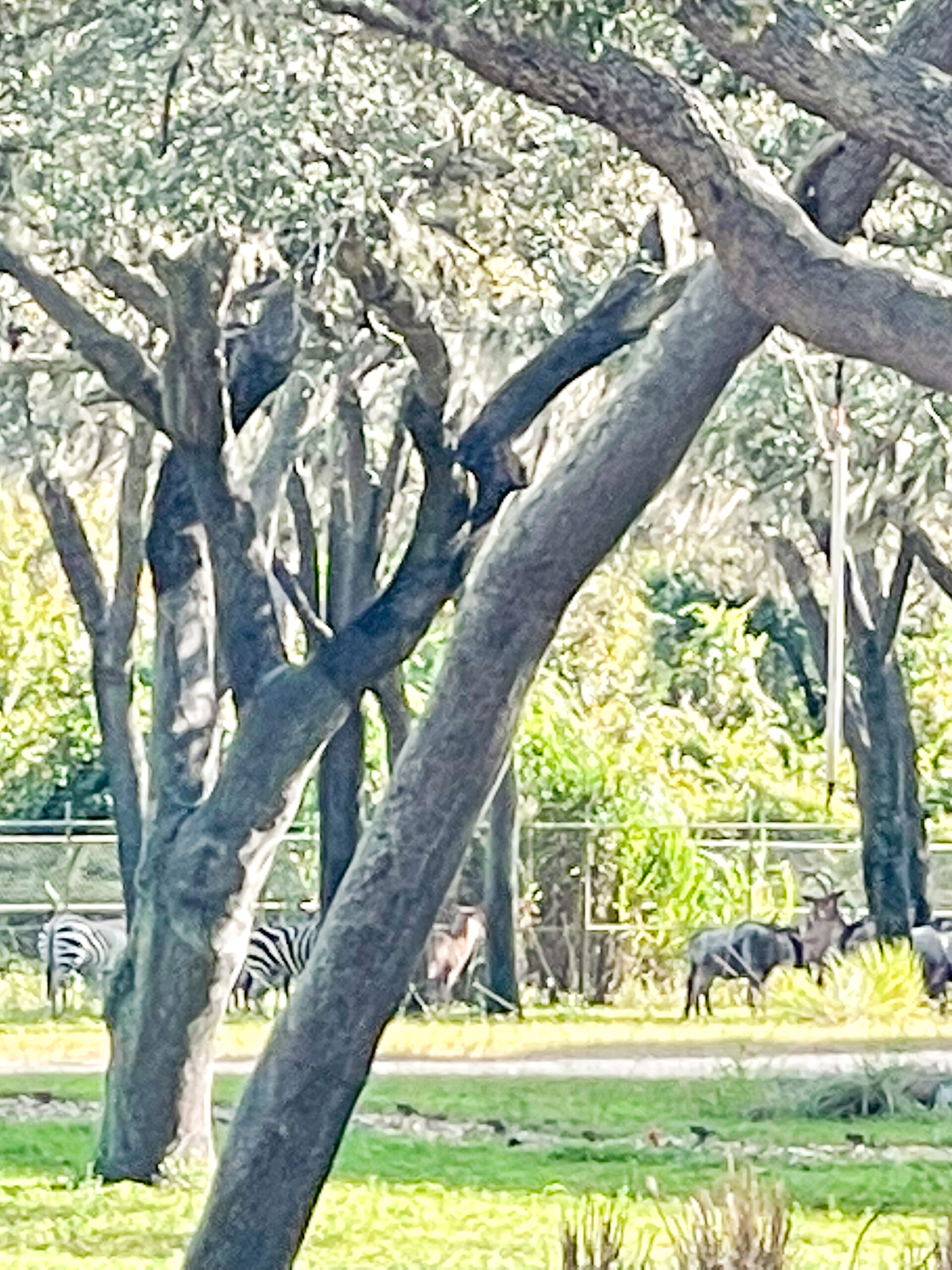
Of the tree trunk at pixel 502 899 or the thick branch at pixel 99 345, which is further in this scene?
the tree trunk at pixel 502 899

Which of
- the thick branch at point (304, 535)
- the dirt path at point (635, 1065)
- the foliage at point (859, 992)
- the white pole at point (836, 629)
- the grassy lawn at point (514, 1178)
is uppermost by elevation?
the thick branch at point (304, 535)

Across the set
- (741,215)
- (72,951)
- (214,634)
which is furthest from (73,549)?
(741,215)

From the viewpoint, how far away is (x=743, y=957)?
30.4 m

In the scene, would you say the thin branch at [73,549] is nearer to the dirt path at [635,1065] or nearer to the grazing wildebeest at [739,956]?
the dirt path at [635,1065]

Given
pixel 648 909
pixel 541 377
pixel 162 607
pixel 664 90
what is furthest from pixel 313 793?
pixel 664 90

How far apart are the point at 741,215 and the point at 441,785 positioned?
3636mm

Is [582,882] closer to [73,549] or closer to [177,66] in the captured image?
[73,549]

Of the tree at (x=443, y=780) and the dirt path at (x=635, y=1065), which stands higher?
the tree at (x=443, y=780)

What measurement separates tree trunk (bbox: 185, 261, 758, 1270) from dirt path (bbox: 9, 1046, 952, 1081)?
10.8 meters

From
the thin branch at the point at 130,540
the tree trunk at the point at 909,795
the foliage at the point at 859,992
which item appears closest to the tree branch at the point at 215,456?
the thin branch at the point at 130,540

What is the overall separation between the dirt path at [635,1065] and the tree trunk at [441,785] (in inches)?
426

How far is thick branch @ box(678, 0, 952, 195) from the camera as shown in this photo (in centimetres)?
883

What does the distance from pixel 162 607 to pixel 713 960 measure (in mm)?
12132

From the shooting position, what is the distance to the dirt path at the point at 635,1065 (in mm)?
24156
